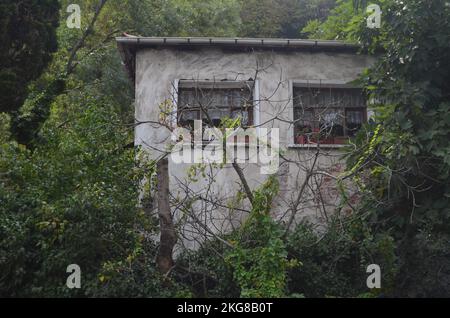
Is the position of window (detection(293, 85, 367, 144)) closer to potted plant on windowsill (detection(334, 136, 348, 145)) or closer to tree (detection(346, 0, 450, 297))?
potted plant on windowsill (detection(334, 136, 348, 145))

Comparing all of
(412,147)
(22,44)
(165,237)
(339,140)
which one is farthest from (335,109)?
(22,44)

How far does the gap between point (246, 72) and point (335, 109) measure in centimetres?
191

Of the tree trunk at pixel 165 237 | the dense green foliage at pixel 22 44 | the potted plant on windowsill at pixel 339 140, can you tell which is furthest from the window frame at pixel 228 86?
the tree trunk at pixel 165 237

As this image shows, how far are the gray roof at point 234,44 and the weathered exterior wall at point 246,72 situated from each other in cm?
12

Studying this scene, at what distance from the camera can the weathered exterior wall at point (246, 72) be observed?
11.4 meters

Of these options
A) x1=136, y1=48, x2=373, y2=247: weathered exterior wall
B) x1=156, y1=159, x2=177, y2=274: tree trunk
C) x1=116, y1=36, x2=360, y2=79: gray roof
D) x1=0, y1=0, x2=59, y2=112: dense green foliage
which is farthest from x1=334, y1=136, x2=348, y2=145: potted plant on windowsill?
x1=0, y1=0, x2=59, y2=112: dense green foliage

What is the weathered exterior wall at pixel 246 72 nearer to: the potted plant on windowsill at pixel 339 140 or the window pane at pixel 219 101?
the window pane at pixel 219 101

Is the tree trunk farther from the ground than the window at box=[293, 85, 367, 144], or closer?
closer

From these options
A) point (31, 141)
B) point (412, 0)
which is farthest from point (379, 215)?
point (31, 141)

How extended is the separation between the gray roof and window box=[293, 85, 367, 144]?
2.57ft

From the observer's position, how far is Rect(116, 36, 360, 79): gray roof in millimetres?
11508

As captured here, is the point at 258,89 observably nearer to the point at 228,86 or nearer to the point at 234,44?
the point at 228,86

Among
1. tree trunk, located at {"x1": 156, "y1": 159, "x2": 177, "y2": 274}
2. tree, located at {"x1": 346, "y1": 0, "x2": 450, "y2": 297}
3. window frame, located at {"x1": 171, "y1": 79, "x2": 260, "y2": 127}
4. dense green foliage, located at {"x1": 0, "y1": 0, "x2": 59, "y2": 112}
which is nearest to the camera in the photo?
tree trunk, located at {"x1": 156, "y1": 159, "x2": 177, "y2": 274}
